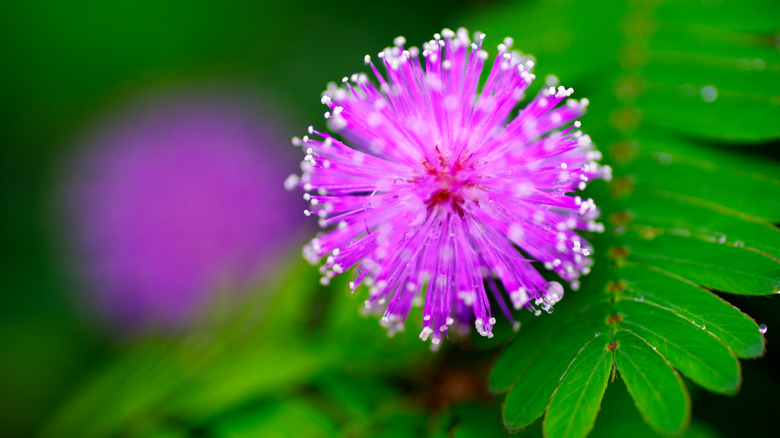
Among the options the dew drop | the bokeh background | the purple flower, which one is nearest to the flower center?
the purple flower

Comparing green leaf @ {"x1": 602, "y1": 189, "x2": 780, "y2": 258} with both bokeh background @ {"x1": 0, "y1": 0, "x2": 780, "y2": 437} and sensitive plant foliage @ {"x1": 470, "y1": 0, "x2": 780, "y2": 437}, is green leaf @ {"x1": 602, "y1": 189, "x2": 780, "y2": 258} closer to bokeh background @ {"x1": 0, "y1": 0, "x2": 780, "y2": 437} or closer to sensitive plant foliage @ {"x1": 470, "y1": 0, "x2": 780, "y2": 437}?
sensitive plant foliage @ {"x1": 470, "y1": 0, "x2": 780, "y2": 437}

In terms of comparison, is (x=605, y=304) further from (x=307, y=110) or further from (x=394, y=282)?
(x=307, y=110)

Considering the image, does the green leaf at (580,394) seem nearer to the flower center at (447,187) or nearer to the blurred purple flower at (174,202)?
the flower center at (447,187)

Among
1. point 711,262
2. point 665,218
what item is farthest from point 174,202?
point 711,262

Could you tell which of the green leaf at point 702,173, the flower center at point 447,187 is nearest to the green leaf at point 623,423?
the green leaf at point 702,173

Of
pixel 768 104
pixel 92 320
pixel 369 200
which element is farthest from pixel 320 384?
pixel 92 320
